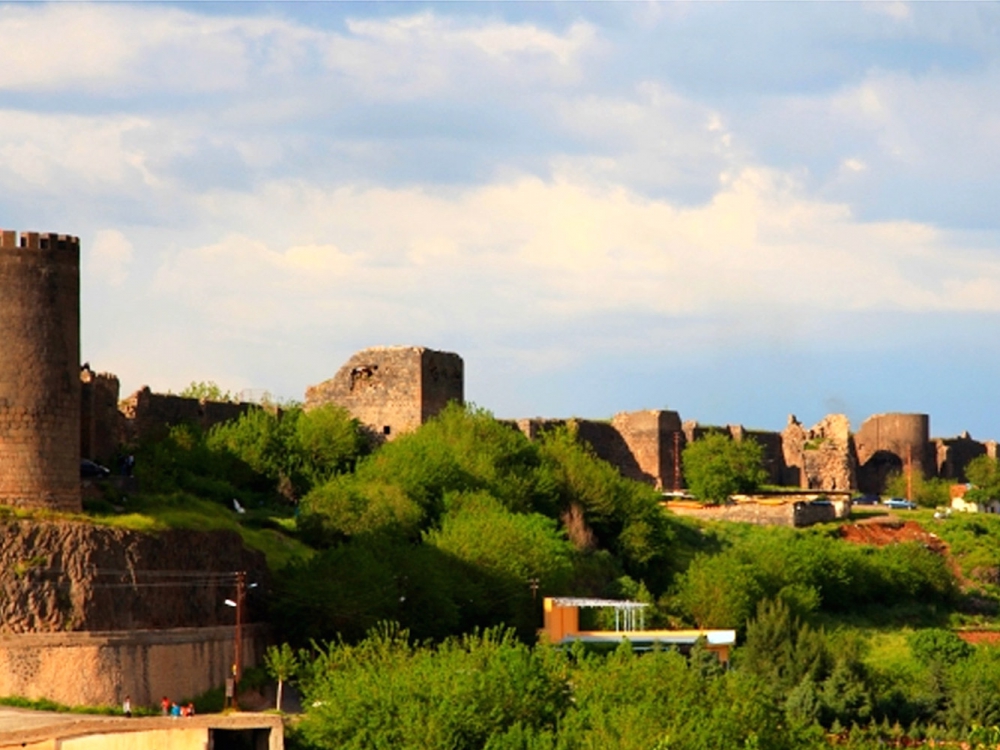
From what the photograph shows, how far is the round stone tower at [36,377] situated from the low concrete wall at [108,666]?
240 cm

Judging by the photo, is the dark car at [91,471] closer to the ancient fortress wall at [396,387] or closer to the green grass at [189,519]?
the green grass at [189,519]

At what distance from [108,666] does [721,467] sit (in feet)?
122

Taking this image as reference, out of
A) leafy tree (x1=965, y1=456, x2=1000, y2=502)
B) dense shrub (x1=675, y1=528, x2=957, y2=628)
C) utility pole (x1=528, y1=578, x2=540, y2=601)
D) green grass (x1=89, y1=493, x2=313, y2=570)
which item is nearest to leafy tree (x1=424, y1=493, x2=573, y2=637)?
utility pole (x1=528, y1=578, x2=540, y2=601)

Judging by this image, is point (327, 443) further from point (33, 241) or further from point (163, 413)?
point (33, 241)

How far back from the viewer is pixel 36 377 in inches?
1630

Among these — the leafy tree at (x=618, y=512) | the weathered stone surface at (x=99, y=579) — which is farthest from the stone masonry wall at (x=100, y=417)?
the leafy tree at (x=618, y=512)

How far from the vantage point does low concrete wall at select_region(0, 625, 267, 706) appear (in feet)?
131

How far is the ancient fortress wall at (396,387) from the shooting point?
2518 inches

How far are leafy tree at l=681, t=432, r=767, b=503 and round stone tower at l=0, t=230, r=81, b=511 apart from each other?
35.5 metres

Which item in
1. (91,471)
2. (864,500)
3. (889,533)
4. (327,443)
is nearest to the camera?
(91,471)

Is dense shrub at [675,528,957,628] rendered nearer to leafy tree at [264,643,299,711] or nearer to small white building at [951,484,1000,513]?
small white building at [951,484,1000,513]

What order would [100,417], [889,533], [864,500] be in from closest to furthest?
[100,417]
[889,533]
[864,500]

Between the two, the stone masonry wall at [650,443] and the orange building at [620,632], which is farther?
the stone masonry wall at [650,443]

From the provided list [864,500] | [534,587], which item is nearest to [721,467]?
[864,500]
